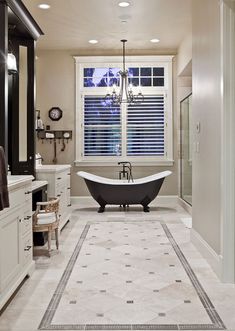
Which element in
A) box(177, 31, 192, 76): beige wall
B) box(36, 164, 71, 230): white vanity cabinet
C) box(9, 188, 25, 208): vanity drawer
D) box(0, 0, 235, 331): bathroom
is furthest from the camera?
box(177, 31, 192, 76): beige wall

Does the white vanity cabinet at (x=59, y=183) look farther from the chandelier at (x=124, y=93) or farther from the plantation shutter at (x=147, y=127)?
the plantation shutter at (x=147, y=127)

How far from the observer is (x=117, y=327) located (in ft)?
8.35

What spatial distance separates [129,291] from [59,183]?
2594 millimetres

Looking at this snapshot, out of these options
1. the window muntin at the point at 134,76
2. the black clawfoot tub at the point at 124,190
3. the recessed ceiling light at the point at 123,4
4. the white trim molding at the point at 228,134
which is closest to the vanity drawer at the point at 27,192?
the white trim molding at the point at 228,134

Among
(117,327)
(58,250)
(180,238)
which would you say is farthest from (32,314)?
(180,238)

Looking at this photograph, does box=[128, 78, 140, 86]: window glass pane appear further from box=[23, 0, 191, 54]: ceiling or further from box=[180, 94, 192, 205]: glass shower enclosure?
box=[180, 94, 192, 205]: glass shower enclosure

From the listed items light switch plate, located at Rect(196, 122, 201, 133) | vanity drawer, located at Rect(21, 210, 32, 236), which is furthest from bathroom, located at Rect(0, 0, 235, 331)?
vanity drawer, located at Rect(21, 210, 32, 236)

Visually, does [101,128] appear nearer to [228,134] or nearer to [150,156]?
[150,156]

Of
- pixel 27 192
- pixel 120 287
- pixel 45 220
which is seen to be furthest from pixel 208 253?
pixel 27 192

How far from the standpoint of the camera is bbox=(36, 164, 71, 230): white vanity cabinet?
5215mm

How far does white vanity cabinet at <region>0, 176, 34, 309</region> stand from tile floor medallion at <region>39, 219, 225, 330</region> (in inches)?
13.2

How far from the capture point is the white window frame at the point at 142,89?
865 centimetres

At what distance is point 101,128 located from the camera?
874 cm

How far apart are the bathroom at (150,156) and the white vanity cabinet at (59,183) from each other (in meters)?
0.02
